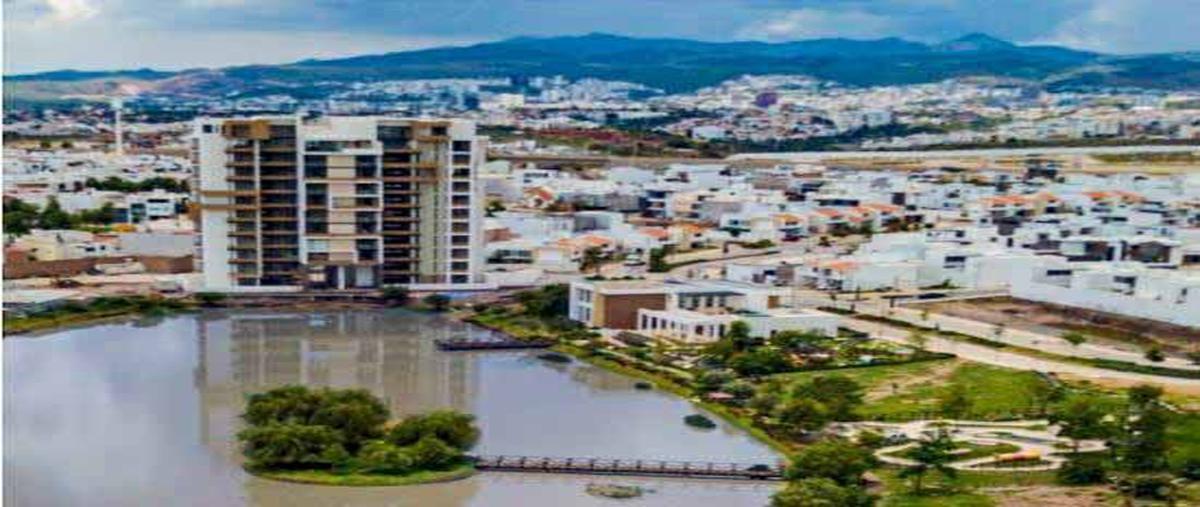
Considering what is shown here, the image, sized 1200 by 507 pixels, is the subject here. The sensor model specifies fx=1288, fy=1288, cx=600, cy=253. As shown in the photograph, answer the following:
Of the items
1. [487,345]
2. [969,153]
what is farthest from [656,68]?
[487,345]

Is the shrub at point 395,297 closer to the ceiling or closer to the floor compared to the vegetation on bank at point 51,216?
closer to the floor

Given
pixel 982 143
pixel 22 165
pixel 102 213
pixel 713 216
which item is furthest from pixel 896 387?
pixel 982 143

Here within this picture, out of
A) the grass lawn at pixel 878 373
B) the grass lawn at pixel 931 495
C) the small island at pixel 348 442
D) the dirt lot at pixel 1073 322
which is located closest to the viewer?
the grass lawn at pixel 931 495

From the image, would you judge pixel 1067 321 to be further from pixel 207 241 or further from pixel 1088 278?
pixel 207 241

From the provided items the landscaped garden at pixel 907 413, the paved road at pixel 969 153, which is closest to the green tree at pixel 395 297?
the landscaped garden at pixel 907 413

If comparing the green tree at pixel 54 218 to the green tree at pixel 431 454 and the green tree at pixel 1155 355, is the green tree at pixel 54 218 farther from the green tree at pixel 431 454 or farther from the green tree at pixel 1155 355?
the green tree at pixel 1155 355

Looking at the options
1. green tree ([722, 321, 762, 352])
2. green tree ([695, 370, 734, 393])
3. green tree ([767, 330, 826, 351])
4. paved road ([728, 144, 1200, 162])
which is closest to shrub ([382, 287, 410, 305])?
green tree ([722, 321, 762, 352])

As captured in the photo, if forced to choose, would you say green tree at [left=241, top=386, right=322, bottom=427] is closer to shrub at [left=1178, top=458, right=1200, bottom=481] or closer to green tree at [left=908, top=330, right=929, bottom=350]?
shrub at [left=1178, top=458, right=1200, bottom=481]
